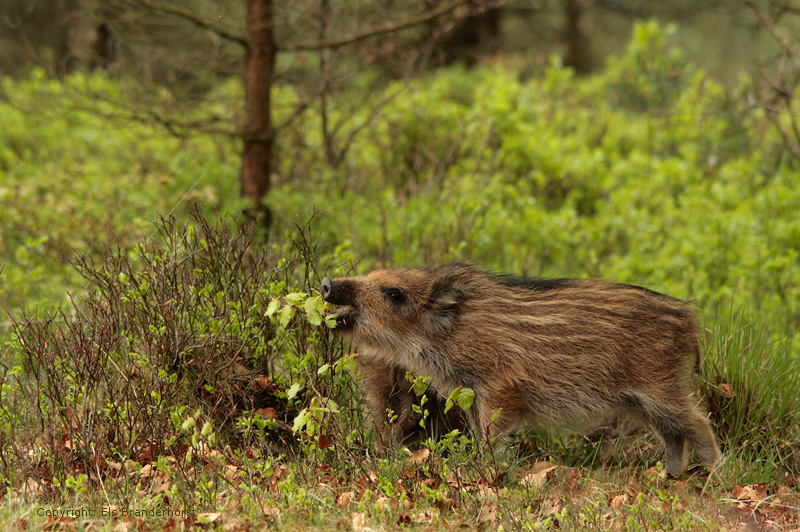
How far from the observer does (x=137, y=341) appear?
474cm

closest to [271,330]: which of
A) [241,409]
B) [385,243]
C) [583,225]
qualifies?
[241,409]

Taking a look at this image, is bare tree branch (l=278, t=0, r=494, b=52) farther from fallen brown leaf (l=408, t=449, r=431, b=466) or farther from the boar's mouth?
fallen brown leaf (l=408, t=449, r=431, b=466)

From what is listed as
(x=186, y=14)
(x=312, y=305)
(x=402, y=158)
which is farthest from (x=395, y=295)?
(x=402, y=158)

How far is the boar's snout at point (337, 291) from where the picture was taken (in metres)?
4.65

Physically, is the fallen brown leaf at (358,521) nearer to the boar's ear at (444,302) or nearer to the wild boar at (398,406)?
the wild boar at (398,406)

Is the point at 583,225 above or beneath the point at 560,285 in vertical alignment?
beneath

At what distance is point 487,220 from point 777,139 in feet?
17.9

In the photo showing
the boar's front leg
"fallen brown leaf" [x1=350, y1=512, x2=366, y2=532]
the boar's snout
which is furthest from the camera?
the boar's front leg

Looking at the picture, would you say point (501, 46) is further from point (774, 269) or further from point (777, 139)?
point (774, 269)

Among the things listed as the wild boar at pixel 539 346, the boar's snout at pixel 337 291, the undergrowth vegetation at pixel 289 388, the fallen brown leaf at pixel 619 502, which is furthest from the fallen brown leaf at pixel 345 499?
the fallen brown leaf at pixel 619 502

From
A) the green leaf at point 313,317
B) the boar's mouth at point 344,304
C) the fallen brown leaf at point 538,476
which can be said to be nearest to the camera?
the green leaf at point 313,317

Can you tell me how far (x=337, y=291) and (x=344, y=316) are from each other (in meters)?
0.16

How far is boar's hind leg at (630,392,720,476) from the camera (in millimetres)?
4762

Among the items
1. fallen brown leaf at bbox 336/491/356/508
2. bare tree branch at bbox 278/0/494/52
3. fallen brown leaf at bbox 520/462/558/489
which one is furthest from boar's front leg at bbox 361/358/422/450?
bare tree branch at bbox 278/0/494/52
